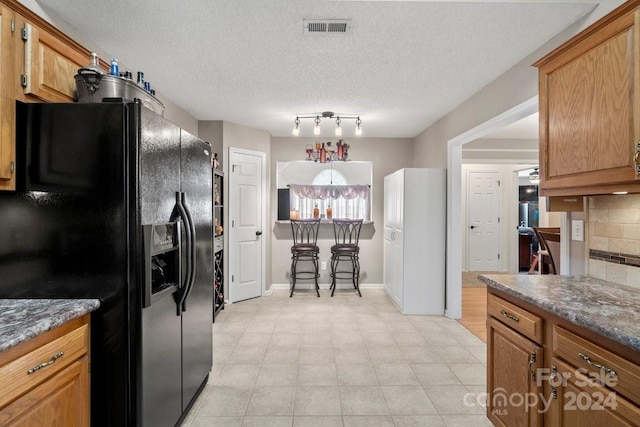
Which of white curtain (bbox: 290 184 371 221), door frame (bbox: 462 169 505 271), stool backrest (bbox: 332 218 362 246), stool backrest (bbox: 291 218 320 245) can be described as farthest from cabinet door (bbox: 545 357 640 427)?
door frame (bbox: 462 169 505 271)

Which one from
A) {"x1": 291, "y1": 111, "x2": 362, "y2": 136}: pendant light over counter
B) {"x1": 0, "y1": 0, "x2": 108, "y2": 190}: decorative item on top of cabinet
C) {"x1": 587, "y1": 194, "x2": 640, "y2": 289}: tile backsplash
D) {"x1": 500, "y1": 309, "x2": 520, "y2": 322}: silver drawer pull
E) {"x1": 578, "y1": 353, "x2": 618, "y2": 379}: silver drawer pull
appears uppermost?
{"x1": 291, "y1": 111, "x2": 362, "y2": 136}: pendant light over counter

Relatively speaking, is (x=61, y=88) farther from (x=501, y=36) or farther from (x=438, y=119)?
(x=438, y=119)

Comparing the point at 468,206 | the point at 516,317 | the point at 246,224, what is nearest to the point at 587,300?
the point at 516,317

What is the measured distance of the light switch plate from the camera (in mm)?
1884

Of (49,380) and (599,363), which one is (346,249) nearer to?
(599,363)

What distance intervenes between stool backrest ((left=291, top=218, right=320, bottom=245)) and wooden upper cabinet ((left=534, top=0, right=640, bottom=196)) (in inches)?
138

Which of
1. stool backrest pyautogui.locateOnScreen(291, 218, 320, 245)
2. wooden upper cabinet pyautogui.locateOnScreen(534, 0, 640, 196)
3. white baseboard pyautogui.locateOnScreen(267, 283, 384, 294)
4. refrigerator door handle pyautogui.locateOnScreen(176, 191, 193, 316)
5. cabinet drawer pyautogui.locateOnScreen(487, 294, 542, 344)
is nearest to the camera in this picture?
wooden upper cabinet pyautogui.locateOnScreen(534, 0, 640, 196)

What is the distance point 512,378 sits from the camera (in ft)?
5.14

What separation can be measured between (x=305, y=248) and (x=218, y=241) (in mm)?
1283

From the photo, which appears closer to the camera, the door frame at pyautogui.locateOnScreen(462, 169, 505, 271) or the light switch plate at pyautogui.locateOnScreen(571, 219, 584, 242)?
the light switch plate at pyautogui.locateOnScreen(571, 219, 584, 242)

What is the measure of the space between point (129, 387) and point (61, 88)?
1564 millimetres

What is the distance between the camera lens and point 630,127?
1.27 metres

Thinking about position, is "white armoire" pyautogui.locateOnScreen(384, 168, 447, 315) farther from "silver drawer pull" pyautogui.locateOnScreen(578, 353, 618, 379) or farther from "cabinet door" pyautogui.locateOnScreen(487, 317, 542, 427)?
"silver drawer pull" pyautogui.locateOnScreen(578, 353, 618, 379)

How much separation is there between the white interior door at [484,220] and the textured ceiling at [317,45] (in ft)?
Result: 11.8
